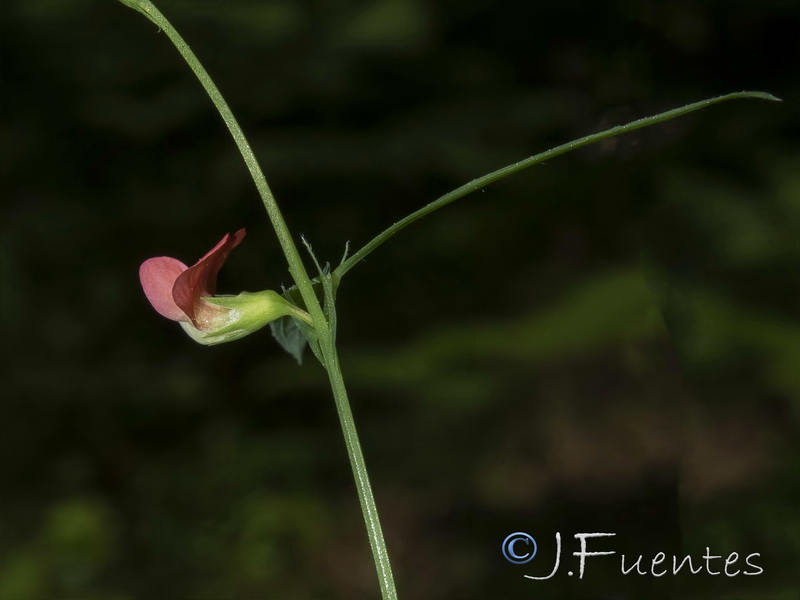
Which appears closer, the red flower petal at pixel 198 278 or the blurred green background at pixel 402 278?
the red flower petal at pixel 198 278

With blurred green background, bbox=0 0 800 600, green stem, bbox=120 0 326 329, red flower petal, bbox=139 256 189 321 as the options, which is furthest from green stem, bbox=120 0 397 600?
blurred green background, bbox=0 0 800 600

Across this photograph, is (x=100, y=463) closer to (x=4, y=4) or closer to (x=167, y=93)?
(x=167, y=93)

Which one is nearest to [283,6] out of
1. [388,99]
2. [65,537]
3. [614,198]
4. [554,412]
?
[388,99]

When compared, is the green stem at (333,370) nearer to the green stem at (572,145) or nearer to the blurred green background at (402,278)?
the green stem at (572,145)

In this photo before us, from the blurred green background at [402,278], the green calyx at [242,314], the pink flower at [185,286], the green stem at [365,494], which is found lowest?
the green stem at [365,494]

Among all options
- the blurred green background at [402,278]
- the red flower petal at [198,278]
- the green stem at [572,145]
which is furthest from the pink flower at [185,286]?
the blurred green background at [402,278]

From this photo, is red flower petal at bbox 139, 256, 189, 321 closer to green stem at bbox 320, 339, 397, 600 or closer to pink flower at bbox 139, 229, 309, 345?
pink flower at bbox 139, 229, 309, 345

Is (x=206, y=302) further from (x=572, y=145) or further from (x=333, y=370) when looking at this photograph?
(x=572, y=145)
